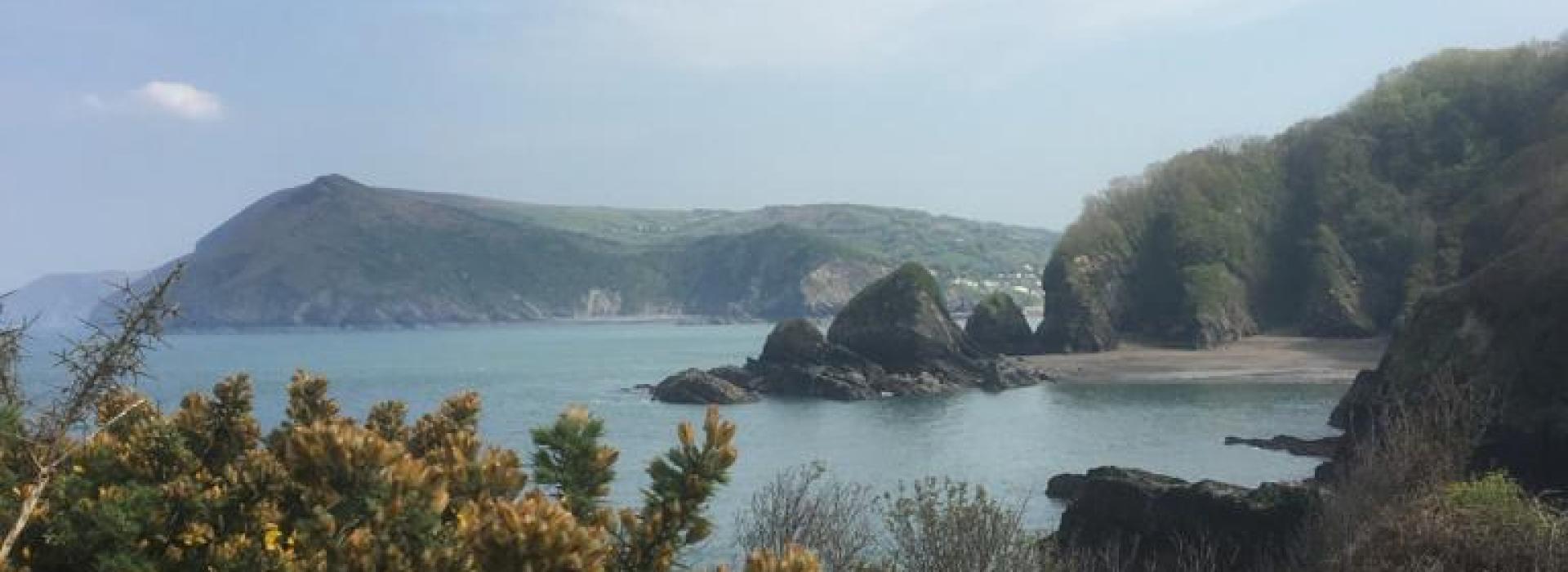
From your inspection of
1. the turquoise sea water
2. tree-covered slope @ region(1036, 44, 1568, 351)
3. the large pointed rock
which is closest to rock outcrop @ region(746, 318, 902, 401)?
the large pointed rock

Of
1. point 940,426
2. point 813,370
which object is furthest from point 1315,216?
point 940,426

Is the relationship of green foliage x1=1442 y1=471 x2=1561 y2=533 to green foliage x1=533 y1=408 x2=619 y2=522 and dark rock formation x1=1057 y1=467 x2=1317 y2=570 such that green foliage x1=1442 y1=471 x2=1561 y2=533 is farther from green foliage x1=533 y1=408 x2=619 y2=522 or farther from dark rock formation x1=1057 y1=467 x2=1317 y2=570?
green foliage x1=533 y1=408 x2=619 y2=522

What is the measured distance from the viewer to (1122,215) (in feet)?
569

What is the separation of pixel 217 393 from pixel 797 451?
64202 mm

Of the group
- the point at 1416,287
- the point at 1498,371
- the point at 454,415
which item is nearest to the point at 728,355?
the point at 1416,287

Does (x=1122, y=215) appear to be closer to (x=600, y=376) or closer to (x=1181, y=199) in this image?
(x=1181, y=199)

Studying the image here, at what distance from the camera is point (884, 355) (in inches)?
4552

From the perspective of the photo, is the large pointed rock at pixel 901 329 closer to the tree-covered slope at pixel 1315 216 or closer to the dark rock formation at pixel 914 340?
the dark rock formation at pixel 914 340

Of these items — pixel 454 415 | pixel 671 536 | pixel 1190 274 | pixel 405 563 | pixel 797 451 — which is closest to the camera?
pixel 405 563

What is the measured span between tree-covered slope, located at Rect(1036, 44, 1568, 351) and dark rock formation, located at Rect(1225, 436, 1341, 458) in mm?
71041

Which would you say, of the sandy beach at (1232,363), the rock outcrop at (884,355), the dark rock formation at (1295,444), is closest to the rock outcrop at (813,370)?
the rock outcrop at (884,355)

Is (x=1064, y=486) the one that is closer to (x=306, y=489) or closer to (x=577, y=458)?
(x=577, y=458)

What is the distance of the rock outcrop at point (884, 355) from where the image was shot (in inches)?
4218

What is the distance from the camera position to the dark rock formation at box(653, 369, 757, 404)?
4008 inches
